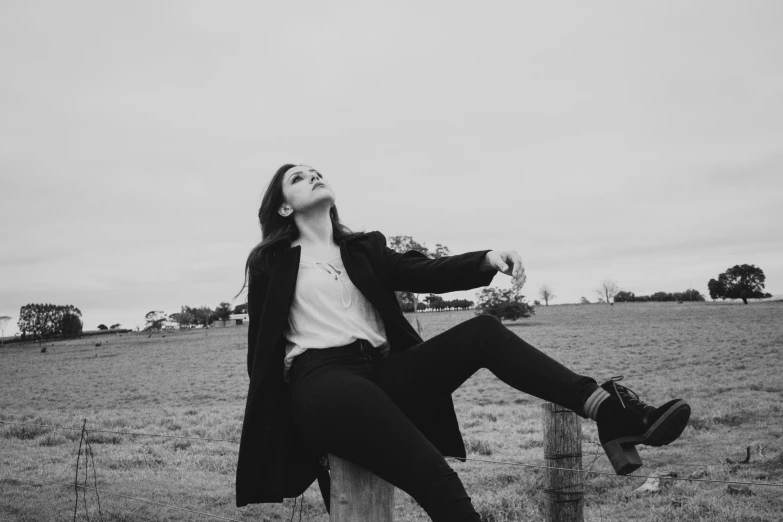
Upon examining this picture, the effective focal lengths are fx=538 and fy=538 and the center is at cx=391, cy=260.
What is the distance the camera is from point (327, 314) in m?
2.71

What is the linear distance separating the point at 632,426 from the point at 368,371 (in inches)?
45.0

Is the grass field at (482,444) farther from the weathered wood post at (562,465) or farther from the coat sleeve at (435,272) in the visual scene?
the coat sleeve at (435,272)

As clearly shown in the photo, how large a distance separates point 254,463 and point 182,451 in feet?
30.4

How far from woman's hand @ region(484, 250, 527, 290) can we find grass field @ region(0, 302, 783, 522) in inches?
204

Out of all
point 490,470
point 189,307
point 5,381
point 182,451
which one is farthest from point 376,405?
point 189,307

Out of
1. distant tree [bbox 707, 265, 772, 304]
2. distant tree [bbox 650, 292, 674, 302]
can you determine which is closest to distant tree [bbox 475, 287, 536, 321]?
distant tree [bbox 650, 292, 674, 302]

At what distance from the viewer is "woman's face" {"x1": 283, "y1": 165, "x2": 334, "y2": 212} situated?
3.03 metres

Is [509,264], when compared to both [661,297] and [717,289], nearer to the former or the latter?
[661,297]

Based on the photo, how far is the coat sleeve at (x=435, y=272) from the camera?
2512 millimetres

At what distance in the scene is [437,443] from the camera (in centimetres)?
279

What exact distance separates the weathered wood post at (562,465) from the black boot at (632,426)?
0.52 meters

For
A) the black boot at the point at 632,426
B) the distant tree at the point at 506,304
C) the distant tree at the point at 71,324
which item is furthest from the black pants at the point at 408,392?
the distant tree at the point at 71,324

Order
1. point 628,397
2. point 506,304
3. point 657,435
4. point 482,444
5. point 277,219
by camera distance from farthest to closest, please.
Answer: point 506,304 < point 482,444 < point 277,219 < point 628,397 < point 657,435

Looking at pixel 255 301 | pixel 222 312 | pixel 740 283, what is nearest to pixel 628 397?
pixel 255 301
